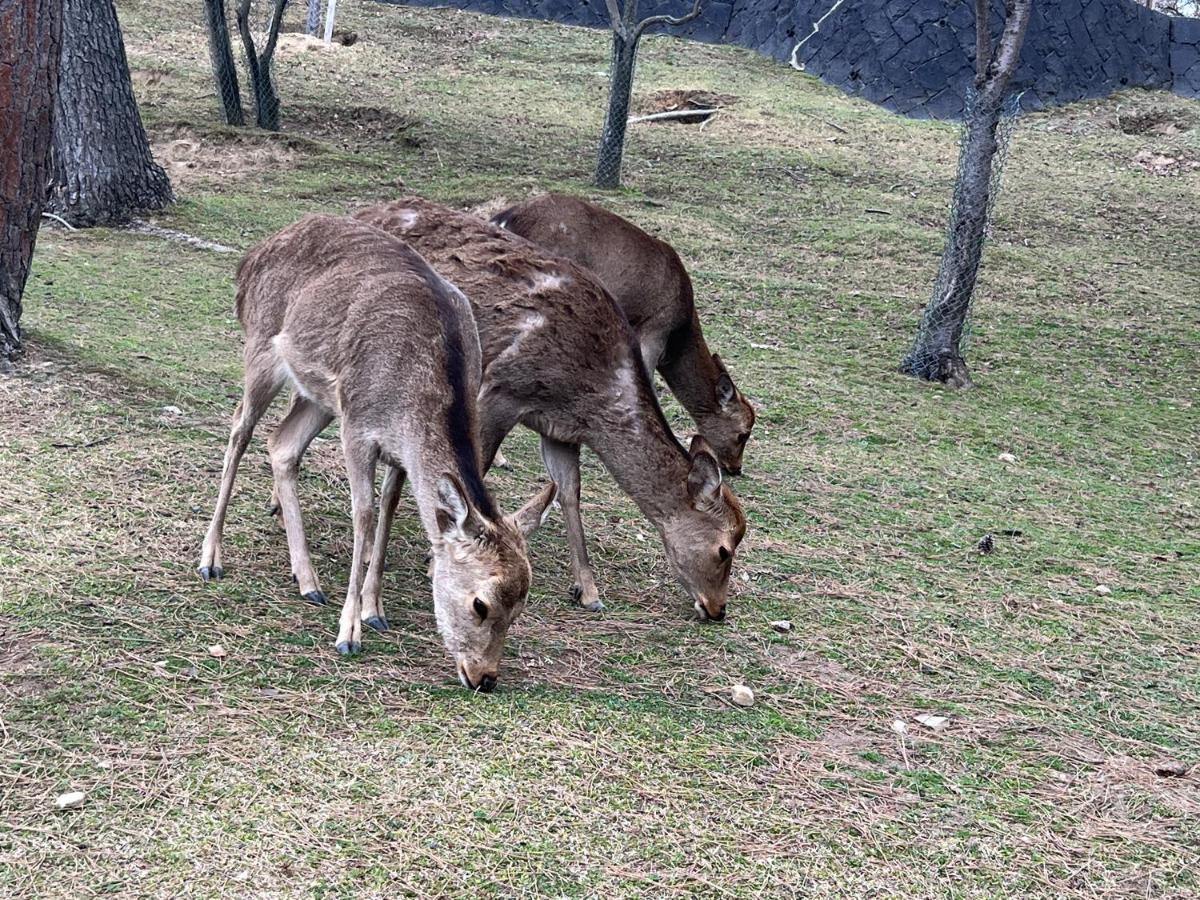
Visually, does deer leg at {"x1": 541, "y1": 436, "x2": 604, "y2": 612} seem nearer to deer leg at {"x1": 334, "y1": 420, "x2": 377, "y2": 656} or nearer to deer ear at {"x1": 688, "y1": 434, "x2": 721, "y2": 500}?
deer ear at {"x1": 688, "y1": 434, "x2": 721, "y2": 500}

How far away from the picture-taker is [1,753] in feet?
12.4

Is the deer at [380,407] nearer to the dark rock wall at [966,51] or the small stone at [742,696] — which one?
the small stone at [742,696]

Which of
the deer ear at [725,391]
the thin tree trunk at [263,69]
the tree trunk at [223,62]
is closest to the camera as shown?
the deer ear at [725,391]

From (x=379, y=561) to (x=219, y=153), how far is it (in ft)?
37.8

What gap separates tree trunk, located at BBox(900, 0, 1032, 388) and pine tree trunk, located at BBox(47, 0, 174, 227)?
749 cm

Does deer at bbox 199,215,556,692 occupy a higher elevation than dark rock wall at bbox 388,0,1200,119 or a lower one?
lower

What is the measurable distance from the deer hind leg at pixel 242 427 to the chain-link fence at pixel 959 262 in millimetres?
6706

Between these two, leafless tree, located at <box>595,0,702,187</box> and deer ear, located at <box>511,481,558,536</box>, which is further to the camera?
leafless tree, located at <box>595,0,702,187</box>

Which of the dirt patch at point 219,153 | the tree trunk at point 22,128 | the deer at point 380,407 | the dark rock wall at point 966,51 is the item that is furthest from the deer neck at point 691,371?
the dark rock wall at point 966,51

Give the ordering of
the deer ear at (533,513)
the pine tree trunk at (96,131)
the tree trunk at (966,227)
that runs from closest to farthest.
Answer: the deer ear at (533,513) < the tree trunk at (966,227) < the pine tree trunk at (96,131)

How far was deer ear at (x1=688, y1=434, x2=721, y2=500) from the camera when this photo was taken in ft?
18.7

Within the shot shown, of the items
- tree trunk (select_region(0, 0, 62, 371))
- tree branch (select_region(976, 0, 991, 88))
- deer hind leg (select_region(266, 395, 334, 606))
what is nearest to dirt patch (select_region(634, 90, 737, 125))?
tree branch (select_region(976, 0, 991, 88))

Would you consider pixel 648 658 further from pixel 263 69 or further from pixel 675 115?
pixel 675 115

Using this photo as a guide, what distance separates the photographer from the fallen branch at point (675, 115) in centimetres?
2031
